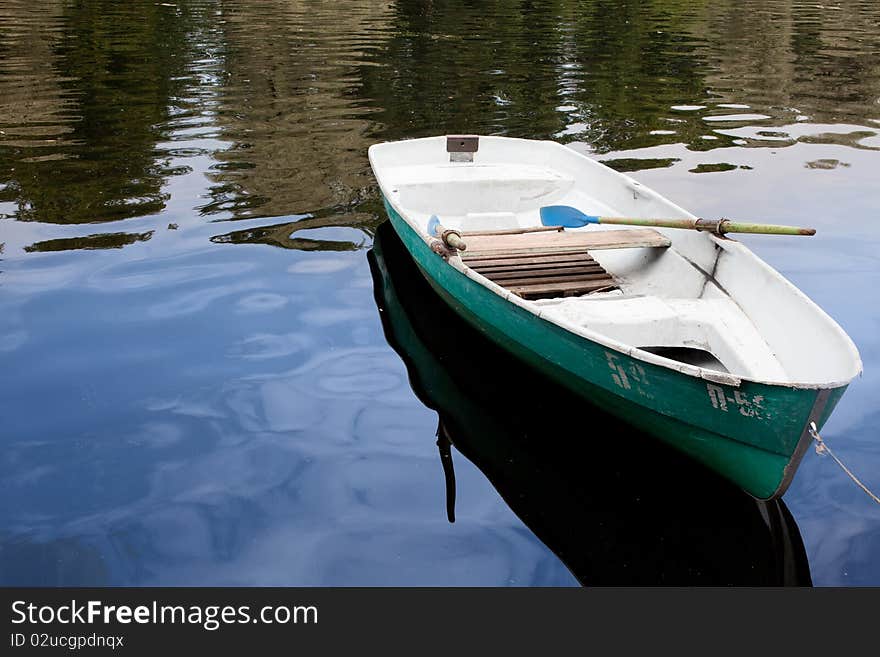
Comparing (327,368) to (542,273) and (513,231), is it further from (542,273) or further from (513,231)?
(513,231)

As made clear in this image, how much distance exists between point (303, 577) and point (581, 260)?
4075mm

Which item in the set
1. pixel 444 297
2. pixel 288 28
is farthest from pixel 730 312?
pixel 288 28

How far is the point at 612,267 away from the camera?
7.69m

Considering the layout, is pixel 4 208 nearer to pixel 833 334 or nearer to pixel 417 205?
pixel 417 205

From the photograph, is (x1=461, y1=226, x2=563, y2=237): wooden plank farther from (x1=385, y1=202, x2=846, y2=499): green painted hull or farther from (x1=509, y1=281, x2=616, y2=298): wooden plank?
(x1=385, y1=202, x2=846, y2=499): green painted hull

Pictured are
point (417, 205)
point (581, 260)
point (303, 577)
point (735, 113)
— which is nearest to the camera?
point (303, 577)

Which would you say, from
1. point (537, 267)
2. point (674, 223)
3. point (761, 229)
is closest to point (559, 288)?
point (537, 267)

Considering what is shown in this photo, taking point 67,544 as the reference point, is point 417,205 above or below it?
above

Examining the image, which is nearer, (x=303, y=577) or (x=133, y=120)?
(x=303, y=577)

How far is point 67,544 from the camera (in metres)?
4.84

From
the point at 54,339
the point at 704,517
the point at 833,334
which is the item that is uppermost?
the point at 833,334

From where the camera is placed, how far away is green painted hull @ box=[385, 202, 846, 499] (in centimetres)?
454

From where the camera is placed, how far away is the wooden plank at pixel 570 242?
7.11 meters

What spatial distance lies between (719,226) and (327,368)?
340 cm
